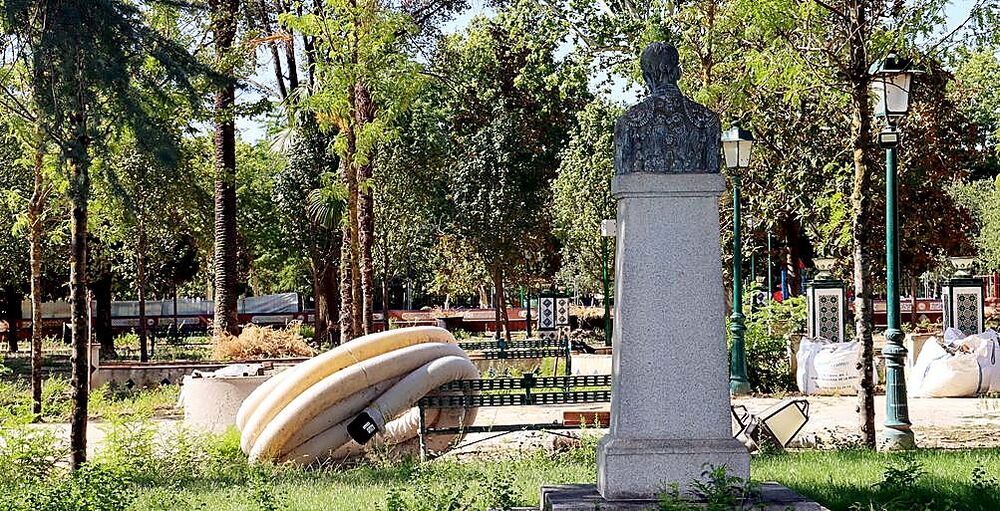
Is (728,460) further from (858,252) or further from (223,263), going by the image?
(223,263)

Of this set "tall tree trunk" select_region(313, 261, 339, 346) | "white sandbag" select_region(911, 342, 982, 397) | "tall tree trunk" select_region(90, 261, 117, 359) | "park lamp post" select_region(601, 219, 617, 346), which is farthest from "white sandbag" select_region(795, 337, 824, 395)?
"tall tree trunk" select_region(90, 261, 117, 359)

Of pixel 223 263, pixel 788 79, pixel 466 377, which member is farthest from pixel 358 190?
pixel 788 79

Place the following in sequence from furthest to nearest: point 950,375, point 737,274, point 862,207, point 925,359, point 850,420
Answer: point 737,274 < point 925,359 < point 950,375 < point 850,420 < point 862,207

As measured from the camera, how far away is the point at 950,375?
1870 centimetres

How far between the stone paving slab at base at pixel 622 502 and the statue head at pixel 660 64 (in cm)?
240

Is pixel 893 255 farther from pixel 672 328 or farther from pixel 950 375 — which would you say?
pixel 950 375

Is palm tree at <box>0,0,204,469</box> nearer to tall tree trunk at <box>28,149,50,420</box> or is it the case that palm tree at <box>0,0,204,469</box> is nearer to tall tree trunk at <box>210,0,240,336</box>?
tall tree trunk at <box>28,149,50,420</box>

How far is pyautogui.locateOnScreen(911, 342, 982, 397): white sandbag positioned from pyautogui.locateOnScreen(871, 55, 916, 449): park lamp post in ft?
22.4

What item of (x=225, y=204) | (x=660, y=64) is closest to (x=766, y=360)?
(x=225, y=204)

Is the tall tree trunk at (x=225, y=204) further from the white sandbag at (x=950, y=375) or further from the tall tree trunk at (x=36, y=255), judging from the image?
the white sandbag at (x=950, y=375)

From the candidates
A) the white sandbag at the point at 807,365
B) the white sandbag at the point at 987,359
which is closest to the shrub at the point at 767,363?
the white sandbag at the point at 807,365

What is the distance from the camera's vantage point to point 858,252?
12.2m

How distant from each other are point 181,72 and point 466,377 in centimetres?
550

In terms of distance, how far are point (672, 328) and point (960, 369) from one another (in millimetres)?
13125
